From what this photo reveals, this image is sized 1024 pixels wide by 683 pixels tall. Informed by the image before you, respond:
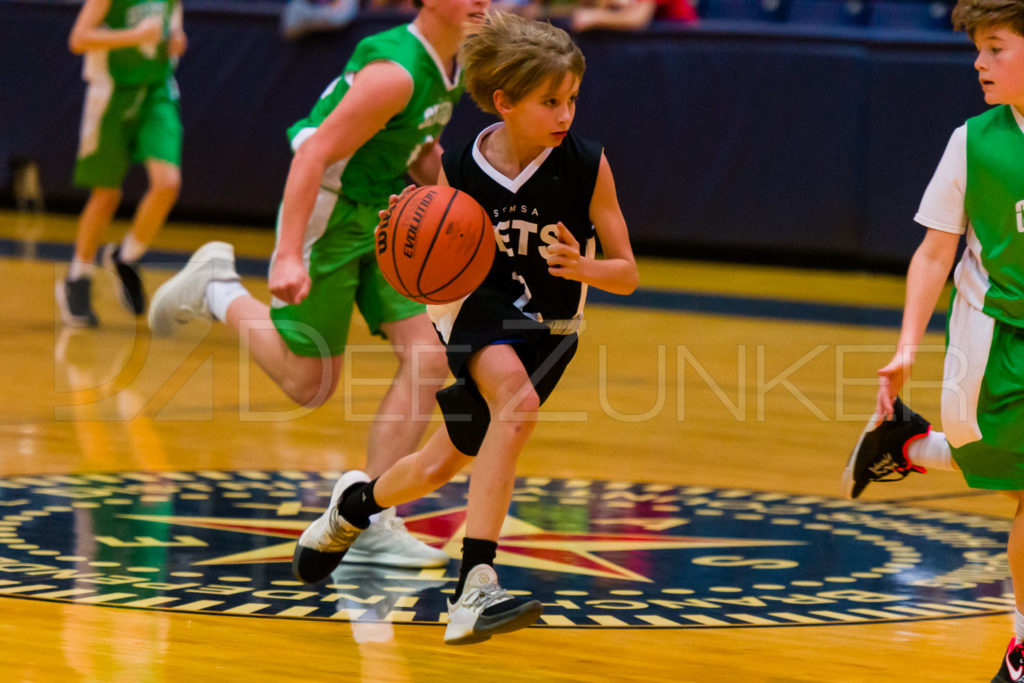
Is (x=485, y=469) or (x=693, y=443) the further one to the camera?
(x=693, y=443)

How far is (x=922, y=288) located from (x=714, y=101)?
7.54 meters

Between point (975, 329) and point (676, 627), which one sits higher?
point (975, 329)

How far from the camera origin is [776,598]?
385cm

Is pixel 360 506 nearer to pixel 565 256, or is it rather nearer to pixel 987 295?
pixel 565 256

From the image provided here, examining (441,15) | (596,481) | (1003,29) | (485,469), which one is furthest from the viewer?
(596,481)

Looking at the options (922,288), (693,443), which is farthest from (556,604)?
(693,443)

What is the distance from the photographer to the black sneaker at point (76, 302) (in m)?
7.96

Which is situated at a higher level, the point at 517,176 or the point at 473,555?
the point at 517,176

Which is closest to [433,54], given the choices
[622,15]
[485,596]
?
[485,596]

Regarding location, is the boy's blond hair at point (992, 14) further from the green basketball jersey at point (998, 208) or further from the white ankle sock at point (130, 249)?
the white ankle sock at point (130, 249)

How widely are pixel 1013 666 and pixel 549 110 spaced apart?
1501 millimetres

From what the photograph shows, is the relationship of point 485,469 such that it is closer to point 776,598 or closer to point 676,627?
point 676,627

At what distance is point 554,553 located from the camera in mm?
4254

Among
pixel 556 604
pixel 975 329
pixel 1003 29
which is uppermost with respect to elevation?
pixel 1003 29
